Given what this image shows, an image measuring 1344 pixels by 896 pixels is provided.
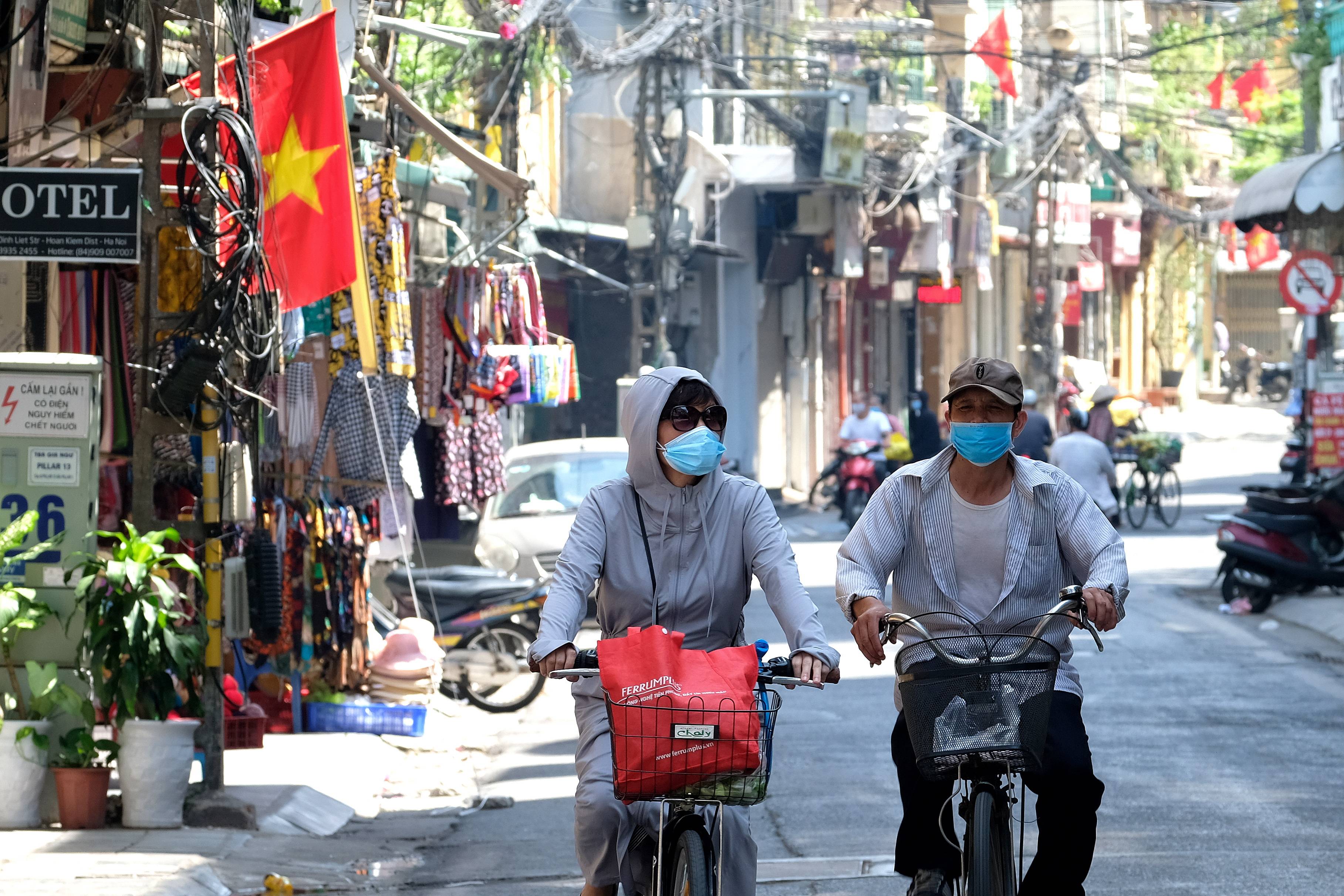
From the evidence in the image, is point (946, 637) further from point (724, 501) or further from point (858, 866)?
point (858, 866)

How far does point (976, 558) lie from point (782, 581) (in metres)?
0.55

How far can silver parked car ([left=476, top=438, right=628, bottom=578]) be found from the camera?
51.0ft

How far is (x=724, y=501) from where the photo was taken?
499 cm

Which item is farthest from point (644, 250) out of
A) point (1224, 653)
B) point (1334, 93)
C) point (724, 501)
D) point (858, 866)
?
point (724, 501)

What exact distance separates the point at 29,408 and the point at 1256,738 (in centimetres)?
668

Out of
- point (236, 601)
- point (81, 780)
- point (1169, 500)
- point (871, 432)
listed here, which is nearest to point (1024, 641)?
point (236, 601)

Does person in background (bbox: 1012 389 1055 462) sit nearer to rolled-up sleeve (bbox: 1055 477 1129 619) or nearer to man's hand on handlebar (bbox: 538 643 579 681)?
rolled-up sleeve (bbox: 1055 477 1129 619)

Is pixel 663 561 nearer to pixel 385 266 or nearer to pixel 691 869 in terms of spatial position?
pixel 691 869

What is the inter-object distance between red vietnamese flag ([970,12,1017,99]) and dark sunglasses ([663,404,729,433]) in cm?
3176

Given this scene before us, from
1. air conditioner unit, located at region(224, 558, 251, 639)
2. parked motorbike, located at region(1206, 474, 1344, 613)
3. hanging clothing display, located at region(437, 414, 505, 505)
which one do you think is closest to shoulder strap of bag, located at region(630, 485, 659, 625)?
air conditioner unit, located at region(224, 558, 251, 639)

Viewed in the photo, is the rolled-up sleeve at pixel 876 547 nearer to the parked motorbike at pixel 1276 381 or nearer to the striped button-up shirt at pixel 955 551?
the striped button-up shirt at pixel 955 551

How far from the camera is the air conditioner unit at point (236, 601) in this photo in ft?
27.8

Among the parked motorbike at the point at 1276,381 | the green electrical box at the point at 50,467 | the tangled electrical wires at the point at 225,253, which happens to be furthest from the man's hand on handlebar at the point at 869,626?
the parked motorbike at the point at 1276,381

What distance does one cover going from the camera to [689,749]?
416 cm
